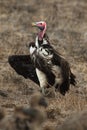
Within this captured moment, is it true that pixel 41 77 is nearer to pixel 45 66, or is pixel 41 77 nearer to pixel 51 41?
pixel 45 66

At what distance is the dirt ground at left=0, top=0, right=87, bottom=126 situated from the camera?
11.7m

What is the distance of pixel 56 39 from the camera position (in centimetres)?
1794

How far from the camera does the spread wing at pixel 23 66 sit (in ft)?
44.1

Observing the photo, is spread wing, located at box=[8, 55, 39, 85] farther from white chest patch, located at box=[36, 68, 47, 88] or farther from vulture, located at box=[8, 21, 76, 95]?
white chest patch, located at box=[36, 68, 47, 88]

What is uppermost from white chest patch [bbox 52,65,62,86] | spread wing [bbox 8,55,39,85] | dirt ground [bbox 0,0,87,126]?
white chest patch [bbox 52,65,62,86]

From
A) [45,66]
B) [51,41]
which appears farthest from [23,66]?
[51,41]

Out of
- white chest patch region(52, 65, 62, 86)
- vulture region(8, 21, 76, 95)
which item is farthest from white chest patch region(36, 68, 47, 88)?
white chest patch region(52, 65, 62, 86)

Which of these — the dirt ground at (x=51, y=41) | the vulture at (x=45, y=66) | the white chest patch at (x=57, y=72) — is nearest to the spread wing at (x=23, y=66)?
the vulture at (x=45, y=66)

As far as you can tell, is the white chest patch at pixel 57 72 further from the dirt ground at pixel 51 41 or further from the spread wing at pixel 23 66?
the spread wing at pixel 23 66

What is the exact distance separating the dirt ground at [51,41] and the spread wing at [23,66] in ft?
1.00

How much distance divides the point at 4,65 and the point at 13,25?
4.36m

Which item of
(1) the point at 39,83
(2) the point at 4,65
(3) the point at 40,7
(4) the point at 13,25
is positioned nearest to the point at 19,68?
(1) the point at 39,83

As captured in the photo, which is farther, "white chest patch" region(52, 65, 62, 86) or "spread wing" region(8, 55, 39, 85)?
"spread wing" region(8, 55, 39, 85)

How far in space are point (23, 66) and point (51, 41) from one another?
4.34 meters
